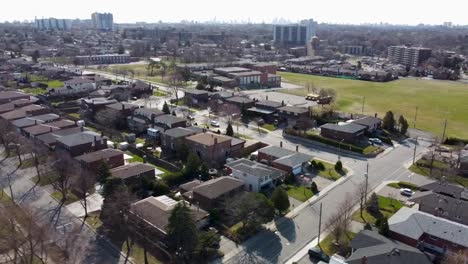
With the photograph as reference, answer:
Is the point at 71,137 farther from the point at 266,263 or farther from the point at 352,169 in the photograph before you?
the point at 352,169

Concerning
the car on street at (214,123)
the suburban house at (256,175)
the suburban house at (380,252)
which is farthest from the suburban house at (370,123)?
the suburban house at (380,252)

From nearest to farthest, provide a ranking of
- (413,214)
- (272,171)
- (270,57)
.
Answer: (413,214) < (272,171) < (270,57)

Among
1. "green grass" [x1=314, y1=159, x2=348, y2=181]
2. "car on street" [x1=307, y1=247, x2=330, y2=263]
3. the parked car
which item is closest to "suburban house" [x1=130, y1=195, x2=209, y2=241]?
"car on street" [x1=307, y1=247, x2=330, y2=263]

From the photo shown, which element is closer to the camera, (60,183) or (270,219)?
(270,219)

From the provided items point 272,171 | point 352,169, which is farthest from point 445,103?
point 272,171

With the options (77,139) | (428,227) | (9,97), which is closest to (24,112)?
(9,97)

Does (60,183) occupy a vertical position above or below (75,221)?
above
